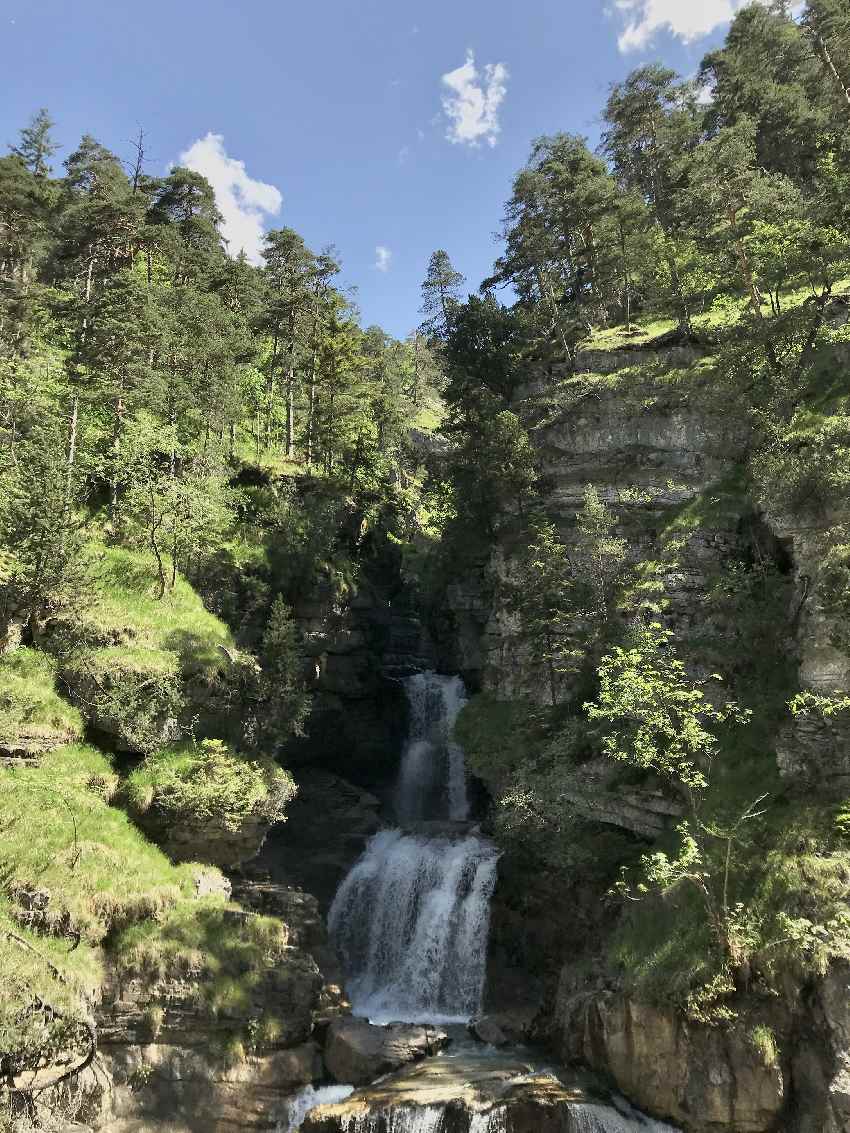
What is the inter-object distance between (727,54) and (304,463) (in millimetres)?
47275

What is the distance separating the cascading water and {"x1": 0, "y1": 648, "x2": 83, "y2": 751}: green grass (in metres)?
13.5

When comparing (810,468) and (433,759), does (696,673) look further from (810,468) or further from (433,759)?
(433,759)

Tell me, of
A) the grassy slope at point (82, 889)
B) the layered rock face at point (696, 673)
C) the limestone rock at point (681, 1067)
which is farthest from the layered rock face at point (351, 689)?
the limestone rock at point (681, 1067)

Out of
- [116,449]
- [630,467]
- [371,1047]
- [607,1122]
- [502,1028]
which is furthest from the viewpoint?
[630,467]

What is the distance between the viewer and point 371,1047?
18547mm

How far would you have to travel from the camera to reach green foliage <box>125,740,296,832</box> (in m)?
20.9

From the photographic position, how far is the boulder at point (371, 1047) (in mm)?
18016

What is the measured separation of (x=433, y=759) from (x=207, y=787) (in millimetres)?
16764

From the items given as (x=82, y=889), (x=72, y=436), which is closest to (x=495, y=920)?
(x=82, y=889)

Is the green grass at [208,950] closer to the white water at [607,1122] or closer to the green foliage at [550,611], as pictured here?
the white water at [607,1122]

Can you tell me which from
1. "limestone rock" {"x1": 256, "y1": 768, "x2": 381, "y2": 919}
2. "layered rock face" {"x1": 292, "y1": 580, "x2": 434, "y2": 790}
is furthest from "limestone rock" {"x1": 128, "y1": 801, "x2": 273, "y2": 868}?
"layered rock face" {"x1": 292, "y1": 580, "x2": 434, "y2": 790}

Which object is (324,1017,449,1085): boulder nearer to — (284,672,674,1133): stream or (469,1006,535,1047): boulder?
(284,672,674,1133): stream

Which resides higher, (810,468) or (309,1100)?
(810,468)

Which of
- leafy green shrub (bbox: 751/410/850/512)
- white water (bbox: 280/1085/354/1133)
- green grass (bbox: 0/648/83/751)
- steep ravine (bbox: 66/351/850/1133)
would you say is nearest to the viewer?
steep ravine (bbox: 66/351/850/1133)
